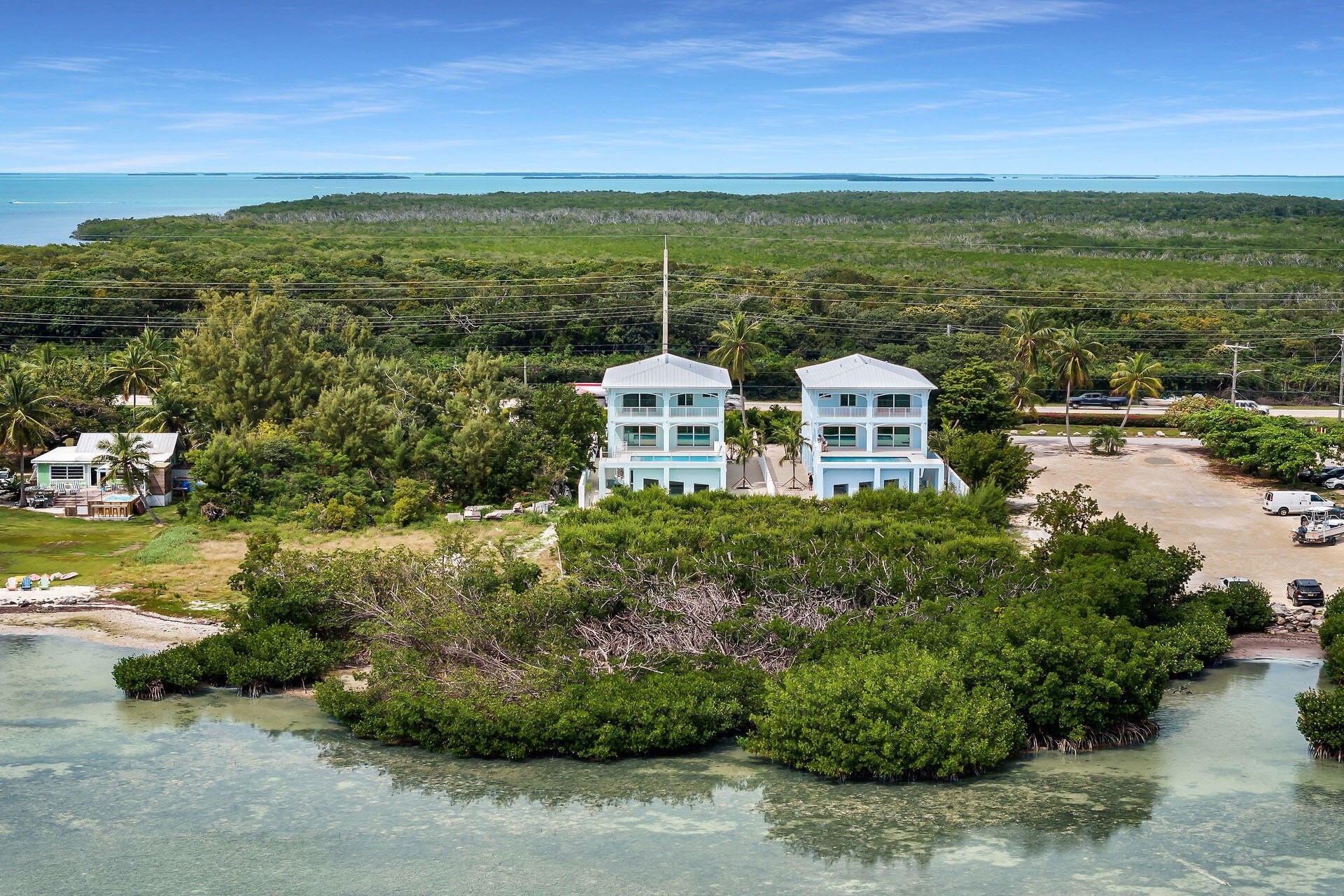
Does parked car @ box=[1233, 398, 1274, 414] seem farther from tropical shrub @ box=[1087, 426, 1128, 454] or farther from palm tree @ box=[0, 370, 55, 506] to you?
palm tree @ box=[0, 370, 55, 506]

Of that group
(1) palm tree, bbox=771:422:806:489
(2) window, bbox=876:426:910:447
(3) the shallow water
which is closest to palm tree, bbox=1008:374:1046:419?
(2) window, bbox=876:426:910:447

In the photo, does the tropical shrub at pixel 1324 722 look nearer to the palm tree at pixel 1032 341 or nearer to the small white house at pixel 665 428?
the small white house at pixel 665 428

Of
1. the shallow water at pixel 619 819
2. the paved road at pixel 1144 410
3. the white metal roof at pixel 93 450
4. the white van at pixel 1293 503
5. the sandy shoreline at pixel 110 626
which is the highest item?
the white metal roof at pixel 93 450

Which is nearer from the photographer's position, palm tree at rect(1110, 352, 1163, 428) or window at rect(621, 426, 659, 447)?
window at rect(621, 426, 659, 447)

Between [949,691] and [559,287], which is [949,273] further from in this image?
[949,691]

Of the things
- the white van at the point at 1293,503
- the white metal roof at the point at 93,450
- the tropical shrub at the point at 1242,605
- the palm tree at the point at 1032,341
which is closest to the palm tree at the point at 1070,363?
the palm tree at the point at 1032,341

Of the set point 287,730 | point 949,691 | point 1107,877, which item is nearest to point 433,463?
point 287,730

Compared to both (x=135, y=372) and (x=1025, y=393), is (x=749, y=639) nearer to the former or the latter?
(x=1025, y=393)
